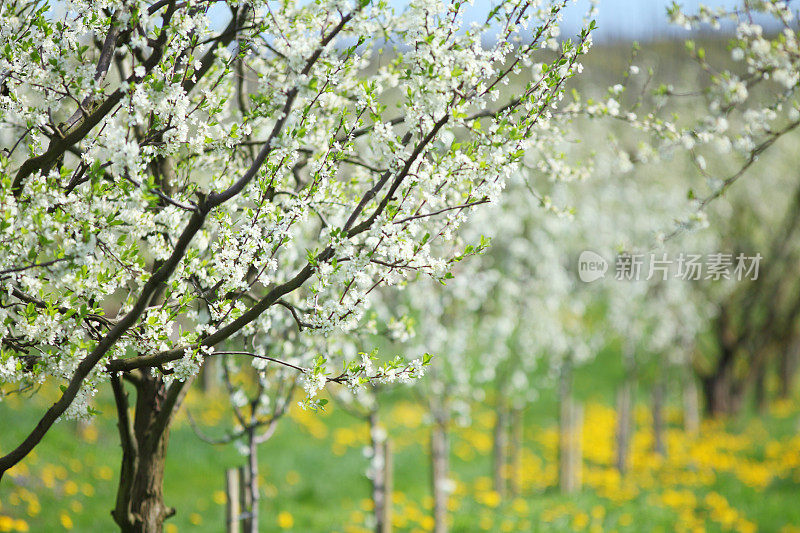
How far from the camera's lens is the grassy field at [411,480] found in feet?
25.1

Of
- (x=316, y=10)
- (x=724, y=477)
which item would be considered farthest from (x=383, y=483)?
(x=724, y=477)

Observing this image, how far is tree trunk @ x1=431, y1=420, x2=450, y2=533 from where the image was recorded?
23.6ft

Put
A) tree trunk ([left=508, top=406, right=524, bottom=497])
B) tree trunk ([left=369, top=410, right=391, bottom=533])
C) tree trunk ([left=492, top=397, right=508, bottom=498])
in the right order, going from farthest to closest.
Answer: tree trunk ([left=508, top=406, right=524, bottom=497]) < tree trunk ([left=492, top=397, right=508, bottom=498]) < tree trunk ([left=369, top=410, right=391, bottom=533])

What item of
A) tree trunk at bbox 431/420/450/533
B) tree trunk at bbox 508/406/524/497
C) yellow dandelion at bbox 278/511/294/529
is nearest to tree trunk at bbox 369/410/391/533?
tree trunk at bbox 431/420/450/533

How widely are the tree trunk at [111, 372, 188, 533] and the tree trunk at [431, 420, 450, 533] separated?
4.03 m

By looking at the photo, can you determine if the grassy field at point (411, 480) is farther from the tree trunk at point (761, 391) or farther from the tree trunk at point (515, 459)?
the tree trunk at point (761, 391)

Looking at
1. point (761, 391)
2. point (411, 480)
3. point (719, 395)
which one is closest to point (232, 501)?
point (411, 480)

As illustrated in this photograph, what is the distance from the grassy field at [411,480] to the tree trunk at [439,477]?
2.51 ft

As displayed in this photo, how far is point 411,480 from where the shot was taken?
10.7 metres

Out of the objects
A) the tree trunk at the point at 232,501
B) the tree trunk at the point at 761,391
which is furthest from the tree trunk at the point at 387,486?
the tree trunk at the point at 761,391

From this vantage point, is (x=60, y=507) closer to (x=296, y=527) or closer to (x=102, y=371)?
(x=296, y=527)

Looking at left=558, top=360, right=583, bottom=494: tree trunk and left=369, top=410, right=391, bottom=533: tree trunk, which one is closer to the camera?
left=369, top=410, right=391, bottom=533: tree trunk

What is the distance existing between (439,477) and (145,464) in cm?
437

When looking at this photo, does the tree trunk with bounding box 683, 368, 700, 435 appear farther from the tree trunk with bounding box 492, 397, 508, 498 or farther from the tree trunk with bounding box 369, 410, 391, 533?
the tree trunk with bounding box 369, 410, 391, 533
